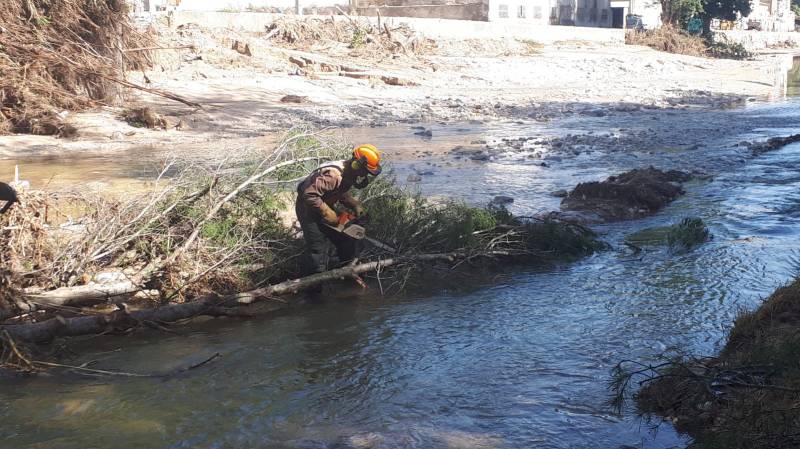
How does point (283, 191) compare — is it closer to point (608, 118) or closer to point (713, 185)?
point (713, 185)

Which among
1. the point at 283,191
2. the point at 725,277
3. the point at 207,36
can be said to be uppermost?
the point at 207,36

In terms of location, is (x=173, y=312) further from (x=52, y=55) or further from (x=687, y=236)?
(x=52, y=55)

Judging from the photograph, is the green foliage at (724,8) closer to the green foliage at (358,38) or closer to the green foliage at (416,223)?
the green foliage at (358,38)

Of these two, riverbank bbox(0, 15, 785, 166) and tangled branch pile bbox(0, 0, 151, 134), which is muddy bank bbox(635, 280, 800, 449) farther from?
tangled branch pile bbox(0, 0, 151, 134)

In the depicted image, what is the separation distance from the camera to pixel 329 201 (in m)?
7.45

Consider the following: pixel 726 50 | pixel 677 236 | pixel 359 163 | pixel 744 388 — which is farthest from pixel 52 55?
pixel 726 50

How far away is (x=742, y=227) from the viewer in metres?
10.8

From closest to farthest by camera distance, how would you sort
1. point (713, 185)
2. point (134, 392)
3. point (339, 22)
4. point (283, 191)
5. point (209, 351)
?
1. point (134, 392)
2. point (209, 351)
3. point (283, 191)
4. point (713, 185)
5. point (339, 22)

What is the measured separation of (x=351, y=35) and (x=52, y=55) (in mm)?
17142

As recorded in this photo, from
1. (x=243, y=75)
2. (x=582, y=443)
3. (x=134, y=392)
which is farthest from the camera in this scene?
(x=243, y=75)

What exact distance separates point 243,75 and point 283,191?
46.8 ft

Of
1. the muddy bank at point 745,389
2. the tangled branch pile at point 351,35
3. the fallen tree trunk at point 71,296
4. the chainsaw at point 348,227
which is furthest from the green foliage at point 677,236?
the tangled branch pile at point 351,35

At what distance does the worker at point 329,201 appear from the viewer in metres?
7.04

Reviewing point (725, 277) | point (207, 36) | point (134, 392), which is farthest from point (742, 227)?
point (207, 36)
